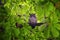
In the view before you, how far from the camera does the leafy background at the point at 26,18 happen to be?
1.11 metres

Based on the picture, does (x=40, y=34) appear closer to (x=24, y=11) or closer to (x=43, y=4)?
(x=24, y=11)

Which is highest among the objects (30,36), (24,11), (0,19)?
(24,11)

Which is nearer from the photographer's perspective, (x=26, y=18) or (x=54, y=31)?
(x=54, y=31)

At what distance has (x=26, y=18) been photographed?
4.88 feet

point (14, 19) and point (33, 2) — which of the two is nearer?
point (33, 2)

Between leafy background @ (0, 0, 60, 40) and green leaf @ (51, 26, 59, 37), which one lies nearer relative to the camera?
leafy background @ (0, 0, 60, 40)

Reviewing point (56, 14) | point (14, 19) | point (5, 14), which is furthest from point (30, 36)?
point (56, 14)

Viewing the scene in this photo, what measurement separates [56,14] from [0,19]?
0.71m

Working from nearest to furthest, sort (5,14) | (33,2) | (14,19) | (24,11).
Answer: (33,2) → (24,11) → (14,19) → (5,14)

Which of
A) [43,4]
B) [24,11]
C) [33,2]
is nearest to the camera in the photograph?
[43,4]

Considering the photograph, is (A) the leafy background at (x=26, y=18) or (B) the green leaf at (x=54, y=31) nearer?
(A) the leafy background at (x=26, y=18)

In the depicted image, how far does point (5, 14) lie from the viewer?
5.31 feet

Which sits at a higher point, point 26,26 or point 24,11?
point 24,11

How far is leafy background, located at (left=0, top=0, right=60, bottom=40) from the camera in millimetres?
1110
